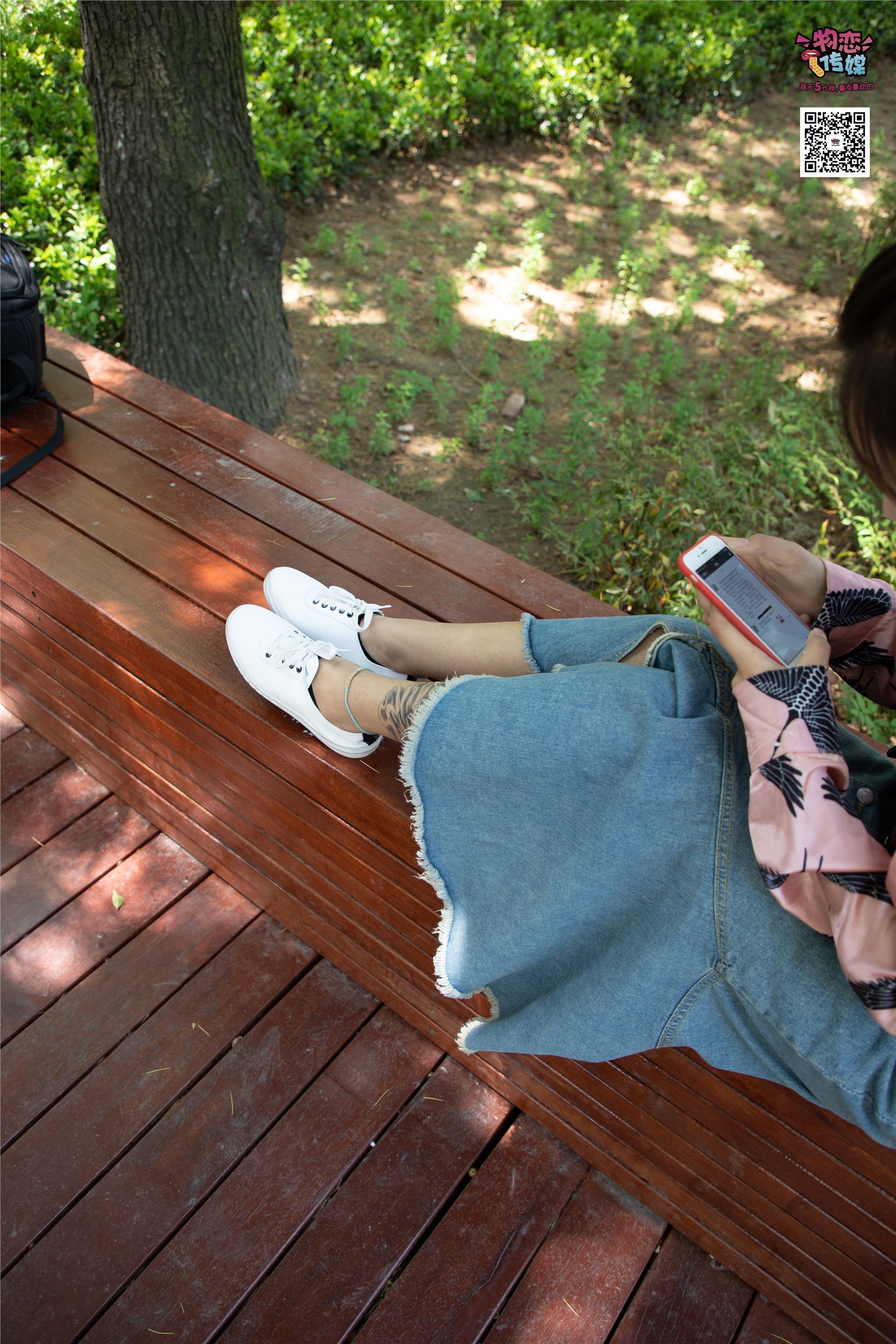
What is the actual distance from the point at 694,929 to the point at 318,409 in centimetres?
268

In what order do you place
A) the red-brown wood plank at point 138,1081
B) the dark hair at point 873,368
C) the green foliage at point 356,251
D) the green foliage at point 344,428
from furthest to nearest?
the green foliage at point 356,251
the green foliage at point 344,428
the red-brown wood plank at point 138,1081
the dark hair at point 873,368

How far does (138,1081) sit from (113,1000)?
179 millimetres

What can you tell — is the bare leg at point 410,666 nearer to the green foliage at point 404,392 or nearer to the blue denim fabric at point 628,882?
the blue denim fabric at point 628,882

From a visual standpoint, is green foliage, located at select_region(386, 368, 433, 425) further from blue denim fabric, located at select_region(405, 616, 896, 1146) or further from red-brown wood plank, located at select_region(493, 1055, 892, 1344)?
red-brown wood plank, located at select_region(493, 1055, 892, 1344)

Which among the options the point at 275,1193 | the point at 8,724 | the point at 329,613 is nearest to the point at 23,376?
the point at 8,724

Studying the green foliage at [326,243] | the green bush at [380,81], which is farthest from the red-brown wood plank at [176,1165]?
the green foliage at [326,243]

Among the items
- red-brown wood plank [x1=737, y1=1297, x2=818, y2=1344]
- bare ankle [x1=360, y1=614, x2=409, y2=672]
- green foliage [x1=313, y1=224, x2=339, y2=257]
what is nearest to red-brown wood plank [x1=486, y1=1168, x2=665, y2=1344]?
red-brown wood plank [x1=737, y1=1297, x2=818, y2=1344]

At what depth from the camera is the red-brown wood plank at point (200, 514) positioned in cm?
194

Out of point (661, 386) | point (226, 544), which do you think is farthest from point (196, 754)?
point (661, 386)

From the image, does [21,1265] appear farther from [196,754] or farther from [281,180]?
[281,180]

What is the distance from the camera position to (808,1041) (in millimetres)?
1112

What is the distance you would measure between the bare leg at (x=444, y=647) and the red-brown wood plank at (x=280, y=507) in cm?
19

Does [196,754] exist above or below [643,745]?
below

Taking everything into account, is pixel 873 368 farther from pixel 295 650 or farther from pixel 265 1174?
pixel 265 1174
